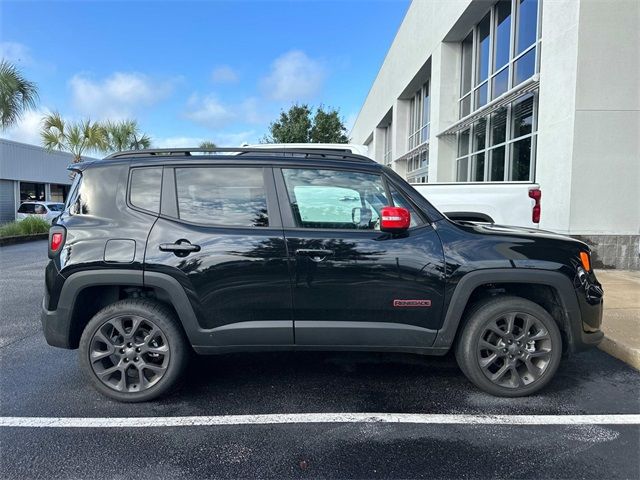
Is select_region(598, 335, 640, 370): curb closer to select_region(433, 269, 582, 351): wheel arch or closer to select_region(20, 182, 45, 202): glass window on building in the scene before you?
select_region(433, 269, 582, 351): wheel arch

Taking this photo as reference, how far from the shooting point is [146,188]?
346cm

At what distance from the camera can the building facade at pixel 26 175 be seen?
27406 millimetres

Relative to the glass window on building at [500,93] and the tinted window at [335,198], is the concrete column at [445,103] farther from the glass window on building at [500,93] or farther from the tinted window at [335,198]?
the tinted window at [335,198]

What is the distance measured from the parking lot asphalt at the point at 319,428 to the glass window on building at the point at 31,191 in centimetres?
3066

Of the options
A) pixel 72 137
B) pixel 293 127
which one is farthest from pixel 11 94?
pixel 293 127

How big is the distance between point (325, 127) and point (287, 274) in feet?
83.8

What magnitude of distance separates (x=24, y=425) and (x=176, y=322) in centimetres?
122

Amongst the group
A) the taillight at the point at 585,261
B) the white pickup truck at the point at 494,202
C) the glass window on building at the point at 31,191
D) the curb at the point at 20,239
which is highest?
the glass window on building at the point at 31,191

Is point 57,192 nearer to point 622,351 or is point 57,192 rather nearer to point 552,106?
point 552,106

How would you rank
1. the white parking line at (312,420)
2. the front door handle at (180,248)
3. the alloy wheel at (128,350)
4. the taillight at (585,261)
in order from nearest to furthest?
the white parking line at (312,420)
the front door handle at (180,248)
the alloy wheel at (128,350)
the taillight at (585,261)

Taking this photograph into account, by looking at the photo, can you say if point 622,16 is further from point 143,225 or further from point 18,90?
point 18,90

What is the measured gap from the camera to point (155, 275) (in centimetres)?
327

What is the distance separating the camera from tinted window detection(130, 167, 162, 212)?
342 cm

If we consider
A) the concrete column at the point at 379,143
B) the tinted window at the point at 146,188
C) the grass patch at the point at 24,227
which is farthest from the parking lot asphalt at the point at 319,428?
the concrete column at the point at 379,143
